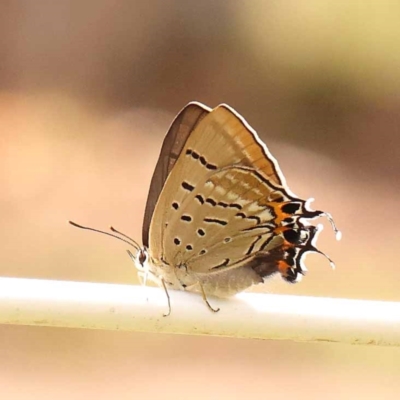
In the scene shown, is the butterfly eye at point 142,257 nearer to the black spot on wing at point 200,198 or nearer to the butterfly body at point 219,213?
the butterfly body at point 219,213

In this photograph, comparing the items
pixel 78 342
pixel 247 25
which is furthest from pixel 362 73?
pixel 78 342

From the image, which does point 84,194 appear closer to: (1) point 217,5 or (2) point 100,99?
(2) point 100,99

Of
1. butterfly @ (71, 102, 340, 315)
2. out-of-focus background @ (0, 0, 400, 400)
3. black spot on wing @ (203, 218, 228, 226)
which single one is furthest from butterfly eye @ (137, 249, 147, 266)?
out-of-focus background @ (0, 0, 400, 400)

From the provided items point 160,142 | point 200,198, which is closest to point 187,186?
point 200,198

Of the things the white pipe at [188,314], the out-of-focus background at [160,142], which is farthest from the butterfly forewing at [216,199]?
the out-of-focus background at [160,142]

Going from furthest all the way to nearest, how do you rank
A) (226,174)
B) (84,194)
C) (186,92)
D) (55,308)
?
(186,92) → (84,194) → (226,174) → (55,308)

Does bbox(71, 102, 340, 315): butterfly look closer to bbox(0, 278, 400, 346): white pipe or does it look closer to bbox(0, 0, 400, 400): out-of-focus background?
bbox(0, 278, 400, 346): white pipe
